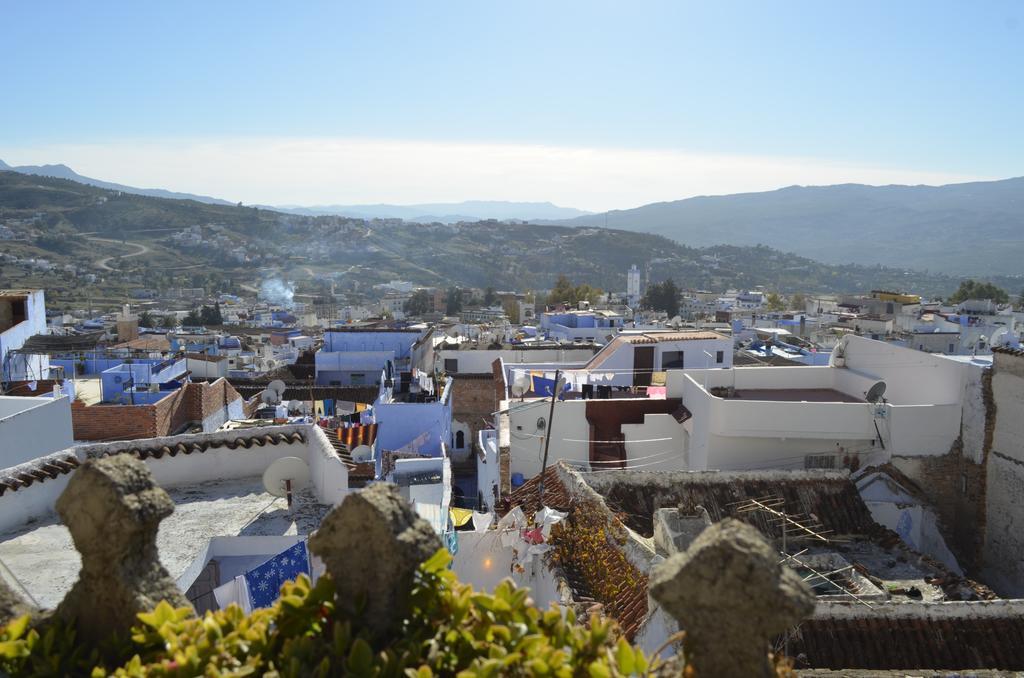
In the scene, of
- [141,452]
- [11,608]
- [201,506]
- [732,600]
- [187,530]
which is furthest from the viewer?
[141,452]

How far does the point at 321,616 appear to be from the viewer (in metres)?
2.72

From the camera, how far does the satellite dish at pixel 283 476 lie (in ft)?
23.5

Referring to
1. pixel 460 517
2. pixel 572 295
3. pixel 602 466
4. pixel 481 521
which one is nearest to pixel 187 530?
pixel 481 521

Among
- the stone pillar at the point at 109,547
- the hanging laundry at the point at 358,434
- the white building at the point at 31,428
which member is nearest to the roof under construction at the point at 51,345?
the hanging laundry at the point at 358,434

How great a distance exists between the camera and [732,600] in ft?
8.08

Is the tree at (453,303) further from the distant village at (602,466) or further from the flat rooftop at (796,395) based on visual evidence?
the flat rooftop at (796,395)

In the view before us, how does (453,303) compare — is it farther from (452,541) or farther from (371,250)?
(371,250)

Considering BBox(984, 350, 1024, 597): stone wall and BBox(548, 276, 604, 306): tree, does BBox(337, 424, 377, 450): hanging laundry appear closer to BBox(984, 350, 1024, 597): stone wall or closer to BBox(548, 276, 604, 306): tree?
BBox(984, 350, 1024, 597): stone wall

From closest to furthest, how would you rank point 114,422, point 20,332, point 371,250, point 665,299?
point 114,422 → point 20,332 → point 665,299 → point 371,250

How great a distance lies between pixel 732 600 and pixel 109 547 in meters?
2.36

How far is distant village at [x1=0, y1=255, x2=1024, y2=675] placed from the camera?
269 inches

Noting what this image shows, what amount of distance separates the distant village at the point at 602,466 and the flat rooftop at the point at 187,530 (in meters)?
0.02

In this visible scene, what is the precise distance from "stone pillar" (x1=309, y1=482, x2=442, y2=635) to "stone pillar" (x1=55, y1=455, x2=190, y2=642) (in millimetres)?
799

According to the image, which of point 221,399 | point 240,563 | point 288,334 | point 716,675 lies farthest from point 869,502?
point 288,334
